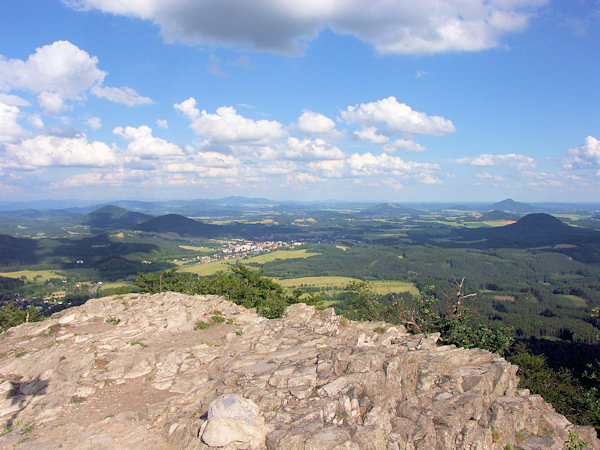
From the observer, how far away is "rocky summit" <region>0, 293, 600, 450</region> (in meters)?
12.3

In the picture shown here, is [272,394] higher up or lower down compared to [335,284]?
higher up

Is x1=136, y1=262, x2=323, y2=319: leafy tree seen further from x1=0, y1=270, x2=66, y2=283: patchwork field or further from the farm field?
x1=0, y1=270, x2=66, y2=283: patchwork field

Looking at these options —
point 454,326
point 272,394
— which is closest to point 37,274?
point 272,394

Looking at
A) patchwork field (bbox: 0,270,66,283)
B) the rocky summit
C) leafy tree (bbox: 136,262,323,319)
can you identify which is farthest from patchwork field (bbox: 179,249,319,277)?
the rocky summit

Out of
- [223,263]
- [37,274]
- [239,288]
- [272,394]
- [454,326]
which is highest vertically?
[272,394]

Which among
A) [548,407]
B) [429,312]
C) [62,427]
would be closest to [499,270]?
[429,312]

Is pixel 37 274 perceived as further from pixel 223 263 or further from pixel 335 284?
pixel 335 284

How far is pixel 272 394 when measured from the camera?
47.7ft

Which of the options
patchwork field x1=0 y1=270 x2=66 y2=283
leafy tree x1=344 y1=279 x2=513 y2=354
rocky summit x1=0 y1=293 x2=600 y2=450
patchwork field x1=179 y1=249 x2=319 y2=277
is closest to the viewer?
rocky summit x1=0 y1=293 x2=600 y2=450

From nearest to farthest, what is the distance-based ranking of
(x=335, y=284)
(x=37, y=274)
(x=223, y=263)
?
(x=37, y=274) → (x=335, y=284) → (x=223, y=263)

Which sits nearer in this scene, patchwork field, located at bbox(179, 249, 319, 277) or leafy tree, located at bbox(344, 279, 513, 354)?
leafy tree, located at bbox(344, 279, 513, 354)

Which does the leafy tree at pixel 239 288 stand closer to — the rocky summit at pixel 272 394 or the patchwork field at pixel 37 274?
the rocky summit at pixel 272 394

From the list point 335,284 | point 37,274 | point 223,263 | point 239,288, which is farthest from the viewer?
point 223,263

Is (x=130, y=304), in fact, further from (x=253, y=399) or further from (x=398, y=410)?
(x=398, y=410)
